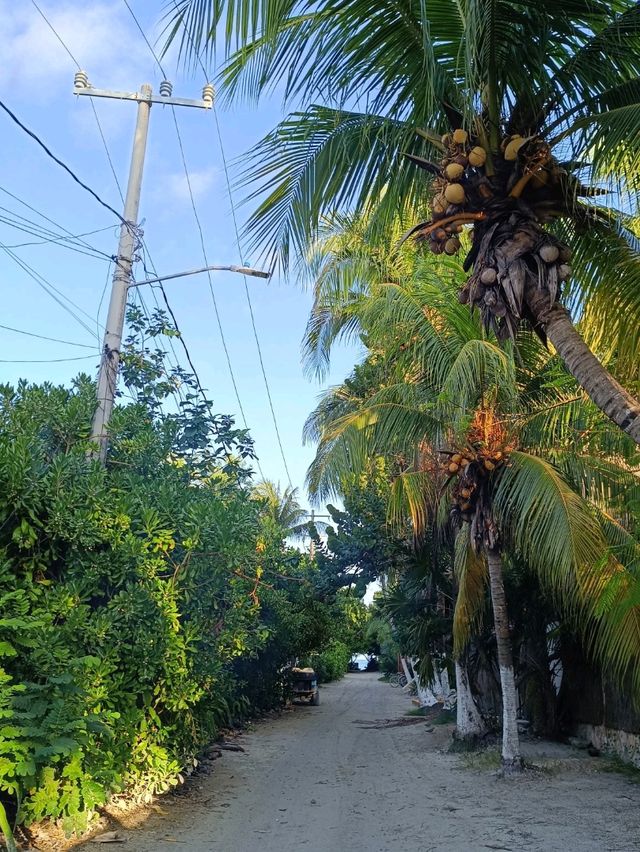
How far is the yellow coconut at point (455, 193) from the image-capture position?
5609 mm

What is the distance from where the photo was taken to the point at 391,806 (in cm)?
977

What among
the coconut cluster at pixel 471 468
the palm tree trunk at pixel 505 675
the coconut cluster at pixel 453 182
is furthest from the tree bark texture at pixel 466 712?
the coconut cluster at pixel 453 182

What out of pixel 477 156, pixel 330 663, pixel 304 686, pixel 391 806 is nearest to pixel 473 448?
pixel 391 806

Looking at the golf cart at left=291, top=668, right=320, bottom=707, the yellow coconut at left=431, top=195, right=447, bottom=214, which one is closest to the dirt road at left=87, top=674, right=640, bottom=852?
the yellow coconut at left=431, top=195, right=447, bottom=214

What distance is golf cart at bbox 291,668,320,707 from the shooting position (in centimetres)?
2822

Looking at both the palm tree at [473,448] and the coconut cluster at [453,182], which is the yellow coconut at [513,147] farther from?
the palm tree at [473,448]

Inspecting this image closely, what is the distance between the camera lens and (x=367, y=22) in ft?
19.4

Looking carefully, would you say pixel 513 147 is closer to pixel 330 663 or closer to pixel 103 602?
pixel 103 602

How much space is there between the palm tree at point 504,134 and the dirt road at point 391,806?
16.7ft

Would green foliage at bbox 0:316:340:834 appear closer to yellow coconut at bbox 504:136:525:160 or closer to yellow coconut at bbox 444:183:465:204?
yellow coconut at bbox 444:183:465:204

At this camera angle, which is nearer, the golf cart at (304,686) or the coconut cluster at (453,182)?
the coconut cluster at (453,182)

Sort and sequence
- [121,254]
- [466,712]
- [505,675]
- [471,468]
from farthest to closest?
1. [466,712]
2. [505,675]
3. [471,468]
4. [121,254]

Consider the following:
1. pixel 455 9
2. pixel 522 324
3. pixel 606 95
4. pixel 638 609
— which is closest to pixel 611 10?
pixel 606 95

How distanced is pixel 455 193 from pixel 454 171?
6.0 inches
